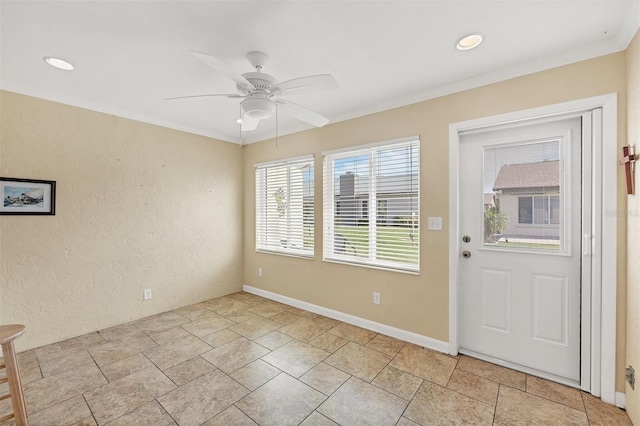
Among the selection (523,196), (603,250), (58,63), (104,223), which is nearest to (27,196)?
(104,223)

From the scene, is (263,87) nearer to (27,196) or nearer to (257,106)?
(257,106)

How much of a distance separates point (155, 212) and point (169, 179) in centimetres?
47

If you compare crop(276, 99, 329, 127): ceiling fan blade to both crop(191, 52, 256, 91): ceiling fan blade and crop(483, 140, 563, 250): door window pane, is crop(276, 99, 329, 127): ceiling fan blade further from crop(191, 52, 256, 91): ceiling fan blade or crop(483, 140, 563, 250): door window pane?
crop(483, 140, 563, 250): door window pane

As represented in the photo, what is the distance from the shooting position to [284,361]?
2.45 m

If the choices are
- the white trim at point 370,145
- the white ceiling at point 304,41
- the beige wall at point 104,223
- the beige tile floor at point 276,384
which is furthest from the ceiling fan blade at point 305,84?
the beige wall at point 104,223

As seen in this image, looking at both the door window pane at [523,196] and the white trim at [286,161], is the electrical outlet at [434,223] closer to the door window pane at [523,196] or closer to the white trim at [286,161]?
the door window pane at [523,196]

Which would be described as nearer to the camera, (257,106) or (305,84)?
(305,84)

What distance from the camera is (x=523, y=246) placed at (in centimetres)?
230

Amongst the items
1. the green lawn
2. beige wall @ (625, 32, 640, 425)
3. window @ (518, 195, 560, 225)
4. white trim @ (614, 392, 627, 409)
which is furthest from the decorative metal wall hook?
the green lawn

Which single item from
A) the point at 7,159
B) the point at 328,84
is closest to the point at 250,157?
the point at 7,159

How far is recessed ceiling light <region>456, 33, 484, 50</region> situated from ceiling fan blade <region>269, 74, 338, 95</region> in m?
0.94

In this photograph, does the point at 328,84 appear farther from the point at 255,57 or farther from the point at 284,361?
the point at 284,361

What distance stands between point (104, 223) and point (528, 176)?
14.1 ft

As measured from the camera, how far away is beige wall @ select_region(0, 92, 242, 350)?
8.48ft
